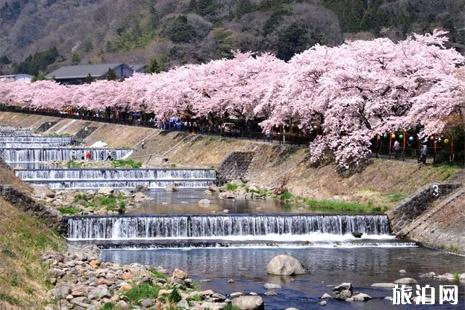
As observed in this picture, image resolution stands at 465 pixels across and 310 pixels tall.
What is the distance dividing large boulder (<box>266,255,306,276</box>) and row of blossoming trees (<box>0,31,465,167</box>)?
16560 mm

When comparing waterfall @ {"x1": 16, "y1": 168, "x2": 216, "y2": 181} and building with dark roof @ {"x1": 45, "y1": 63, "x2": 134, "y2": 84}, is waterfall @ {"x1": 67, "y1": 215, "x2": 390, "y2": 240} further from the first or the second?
building with dark roof @ {"x1": 45, "y1": 63, "x2": 134, "y2": 84}

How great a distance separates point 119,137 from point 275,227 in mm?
53335

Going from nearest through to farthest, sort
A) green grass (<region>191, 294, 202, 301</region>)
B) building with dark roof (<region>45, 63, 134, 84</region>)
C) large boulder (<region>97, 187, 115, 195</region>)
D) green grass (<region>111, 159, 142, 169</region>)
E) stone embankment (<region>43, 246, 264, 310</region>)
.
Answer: stone embankment (<region>43, 246, 264, 310</region>), green grass (<region>191, 294, 202, 301</region>), large boulder (<region>97, 187, 115, 195</region>), green grass (<region>111, 159, 142, 169</region>), building with dark roof (<region>45, 63, 134, 84</region>)

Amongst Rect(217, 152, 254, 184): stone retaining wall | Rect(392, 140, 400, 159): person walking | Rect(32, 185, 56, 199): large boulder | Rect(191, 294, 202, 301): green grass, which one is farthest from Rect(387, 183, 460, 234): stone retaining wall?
Rect(217, 152, 254, 184): stone retaining wall

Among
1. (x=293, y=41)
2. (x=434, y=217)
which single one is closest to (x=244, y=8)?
(x=293, y=41)

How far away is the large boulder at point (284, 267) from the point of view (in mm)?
28469

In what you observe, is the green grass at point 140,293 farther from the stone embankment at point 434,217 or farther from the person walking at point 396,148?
the person walking at point 396,148

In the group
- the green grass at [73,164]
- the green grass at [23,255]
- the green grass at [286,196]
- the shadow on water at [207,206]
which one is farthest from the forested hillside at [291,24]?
the green grass at [23,255]

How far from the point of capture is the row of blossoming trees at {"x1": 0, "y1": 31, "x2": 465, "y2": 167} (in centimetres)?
4534

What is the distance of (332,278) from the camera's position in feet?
91.8

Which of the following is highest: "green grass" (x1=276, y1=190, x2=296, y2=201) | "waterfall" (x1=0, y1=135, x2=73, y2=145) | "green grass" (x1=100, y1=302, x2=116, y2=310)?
"waterfall" (x1=0, y1=135, x2=73, y2=145)

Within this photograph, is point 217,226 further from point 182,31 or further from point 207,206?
point 182,31

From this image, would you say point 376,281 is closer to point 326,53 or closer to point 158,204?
point 158,204

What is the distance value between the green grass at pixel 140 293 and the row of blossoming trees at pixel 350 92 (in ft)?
78.6
